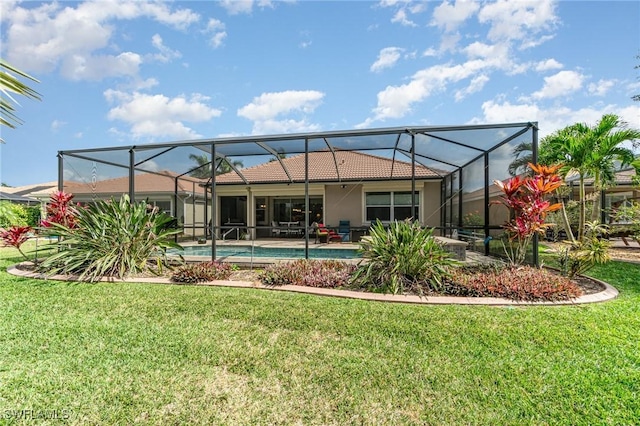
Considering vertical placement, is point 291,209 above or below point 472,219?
above

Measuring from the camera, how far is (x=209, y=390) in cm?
293

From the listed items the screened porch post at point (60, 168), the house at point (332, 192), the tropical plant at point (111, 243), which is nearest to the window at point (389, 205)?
the house at point (332, 192)

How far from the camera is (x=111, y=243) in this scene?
7328 millimetres

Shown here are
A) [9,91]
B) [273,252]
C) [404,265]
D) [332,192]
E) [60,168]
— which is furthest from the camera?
[332,192]

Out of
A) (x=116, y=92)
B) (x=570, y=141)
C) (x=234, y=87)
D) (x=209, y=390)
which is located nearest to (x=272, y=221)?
(x=234, y=87)

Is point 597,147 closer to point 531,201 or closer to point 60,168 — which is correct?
point 531,201

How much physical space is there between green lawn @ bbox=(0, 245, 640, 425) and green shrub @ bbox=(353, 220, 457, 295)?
0.91 meters

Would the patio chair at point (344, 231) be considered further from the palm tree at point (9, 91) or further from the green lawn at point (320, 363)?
the palm tree at point (9, 91)

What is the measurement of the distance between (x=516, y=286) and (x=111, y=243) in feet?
29.4

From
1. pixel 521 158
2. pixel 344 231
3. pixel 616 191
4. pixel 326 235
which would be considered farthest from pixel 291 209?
pixel 616 191

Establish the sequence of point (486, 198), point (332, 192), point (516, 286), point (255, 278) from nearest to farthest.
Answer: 1. point (516, 286)
2. point (255, 278)
3. point (486, 198)
4. point (332, 192)

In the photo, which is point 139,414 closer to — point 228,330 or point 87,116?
point 228,330

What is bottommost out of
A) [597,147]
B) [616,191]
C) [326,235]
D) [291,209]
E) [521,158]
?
[326,235]

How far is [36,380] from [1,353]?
1.03 m
